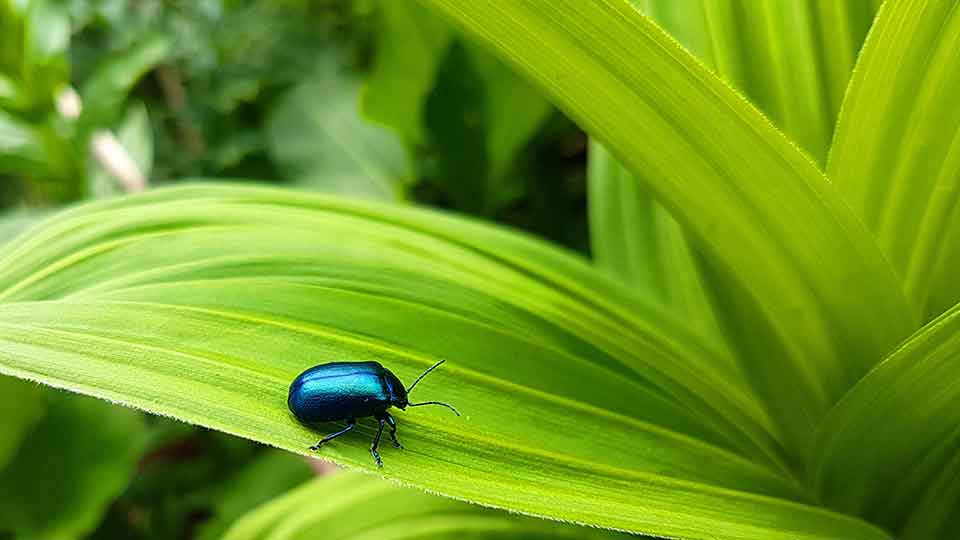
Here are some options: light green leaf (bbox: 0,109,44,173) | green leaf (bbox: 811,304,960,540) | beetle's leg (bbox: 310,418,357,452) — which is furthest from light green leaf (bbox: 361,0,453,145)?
green leaf (bbox: 811,304,960,540)

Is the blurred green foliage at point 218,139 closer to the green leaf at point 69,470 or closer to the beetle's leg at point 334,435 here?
the green leaf at point 69,470

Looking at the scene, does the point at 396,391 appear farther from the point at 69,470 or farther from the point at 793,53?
the point at 69,470

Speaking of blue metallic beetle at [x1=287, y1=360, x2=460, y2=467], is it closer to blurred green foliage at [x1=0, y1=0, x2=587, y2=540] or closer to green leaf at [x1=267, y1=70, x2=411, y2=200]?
blurred green foliage at [x1=0, y1=0, x2=587, y2=540]

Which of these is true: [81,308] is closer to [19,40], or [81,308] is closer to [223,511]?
[223,511]

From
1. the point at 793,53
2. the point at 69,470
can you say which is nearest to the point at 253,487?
the point at 69,470

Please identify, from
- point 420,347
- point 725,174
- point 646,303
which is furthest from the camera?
point 646,303

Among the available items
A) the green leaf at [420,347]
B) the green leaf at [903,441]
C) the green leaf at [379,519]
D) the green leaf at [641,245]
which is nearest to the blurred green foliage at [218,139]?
the green leaf at [379,519]
